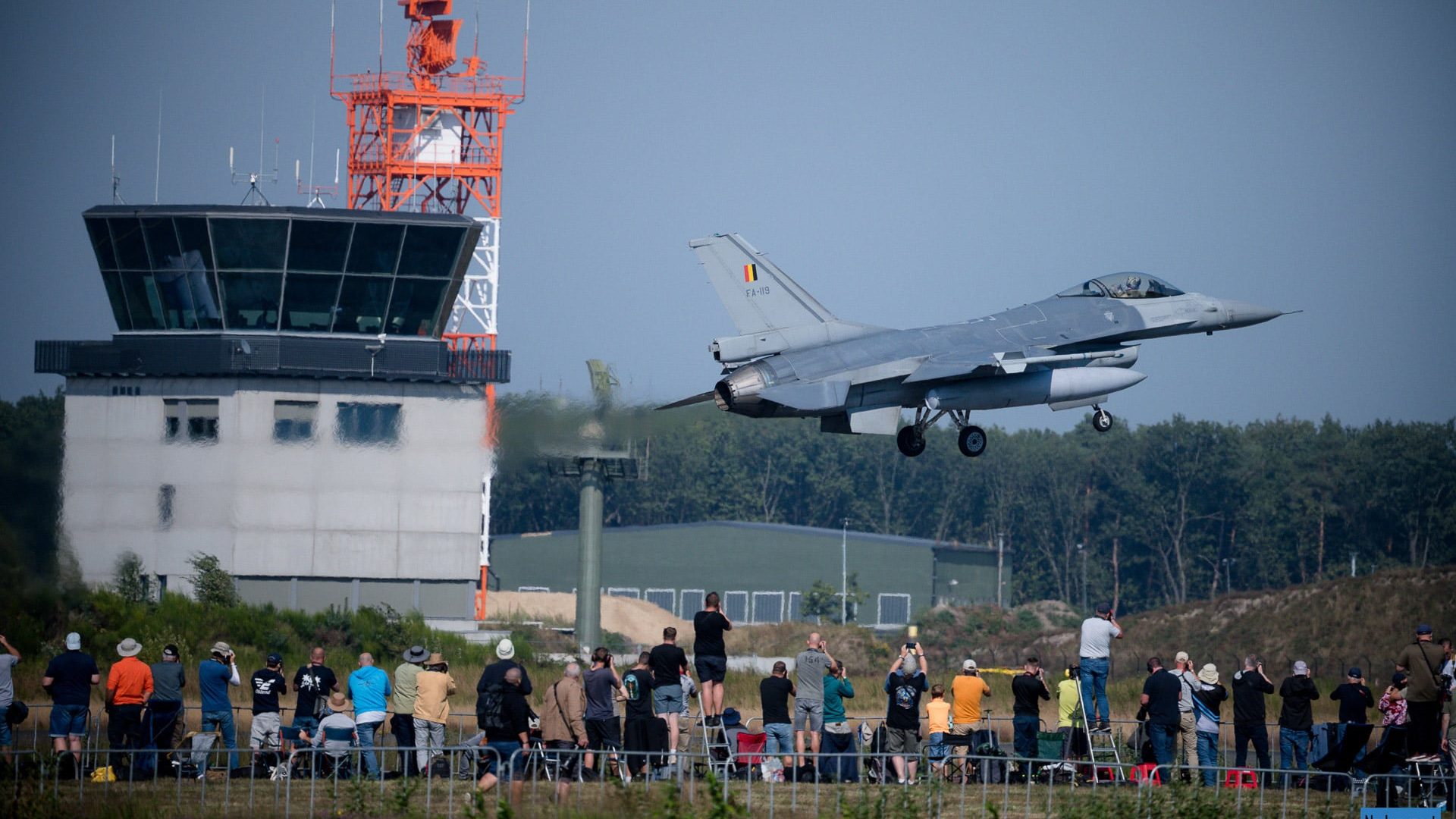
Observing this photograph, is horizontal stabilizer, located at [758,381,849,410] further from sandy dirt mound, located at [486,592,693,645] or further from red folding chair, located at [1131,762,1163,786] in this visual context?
sandy dirt mound, located at [486,592,693,645]

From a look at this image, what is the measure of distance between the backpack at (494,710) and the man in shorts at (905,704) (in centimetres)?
495

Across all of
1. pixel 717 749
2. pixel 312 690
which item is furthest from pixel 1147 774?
pixel 312 690

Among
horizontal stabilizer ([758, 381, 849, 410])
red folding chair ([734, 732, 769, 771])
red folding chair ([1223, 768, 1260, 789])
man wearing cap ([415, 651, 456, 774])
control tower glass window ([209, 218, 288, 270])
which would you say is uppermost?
control tower glass window ([209, 218, 288, 270])

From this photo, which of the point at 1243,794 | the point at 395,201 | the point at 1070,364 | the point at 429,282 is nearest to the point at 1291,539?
the point at 395,201

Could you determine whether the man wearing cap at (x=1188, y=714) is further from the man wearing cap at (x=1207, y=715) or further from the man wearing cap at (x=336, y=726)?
Result: the man wearing cap at (x=336, y=726)

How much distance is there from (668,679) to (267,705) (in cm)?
520

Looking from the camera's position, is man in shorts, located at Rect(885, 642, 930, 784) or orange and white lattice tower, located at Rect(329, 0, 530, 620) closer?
man in shorts, located at Rect(885, 642, 930, 784)

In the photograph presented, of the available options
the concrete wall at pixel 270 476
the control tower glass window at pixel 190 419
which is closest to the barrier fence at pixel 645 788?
the concrete wall at pixel 270 476

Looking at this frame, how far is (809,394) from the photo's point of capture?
27.7m

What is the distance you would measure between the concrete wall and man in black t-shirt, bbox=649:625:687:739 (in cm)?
2948

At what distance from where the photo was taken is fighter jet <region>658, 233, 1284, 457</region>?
28.1 meters

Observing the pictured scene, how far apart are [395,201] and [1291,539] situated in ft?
214

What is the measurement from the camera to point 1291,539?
107 m

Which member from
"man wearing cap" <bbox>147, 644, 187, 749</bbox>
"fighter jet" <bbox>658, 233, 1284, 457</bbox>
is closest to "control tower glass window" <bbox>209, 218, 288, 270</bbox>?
"fighter jet" <bbox>658, 233, 1284, 457</bbox>
